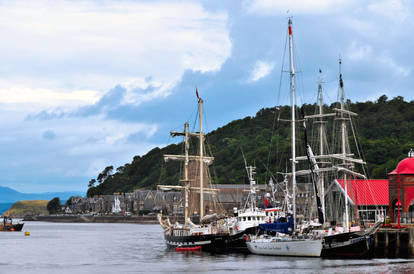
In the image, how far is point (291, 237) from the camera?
73500 millimetres

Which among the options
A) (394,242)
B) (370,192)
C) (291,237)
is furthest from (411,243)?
(370,192)

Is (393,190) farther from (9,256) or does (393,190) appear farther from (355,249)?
(9,256)

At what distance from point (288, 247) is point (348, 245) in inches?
254

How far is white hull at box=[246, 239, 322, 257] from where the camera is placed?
232 ft

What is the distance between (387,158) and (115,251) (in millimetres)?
104870

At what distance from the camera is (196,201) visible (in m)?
105

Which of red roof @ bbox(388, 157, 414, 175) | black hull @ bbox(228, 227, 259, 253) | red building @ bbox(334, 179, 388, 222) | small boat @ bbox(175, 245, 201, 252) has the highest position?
red roof @ bbox(388, 157, 414, 175)

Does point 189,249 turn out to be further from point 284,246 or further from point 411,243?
point 411,243

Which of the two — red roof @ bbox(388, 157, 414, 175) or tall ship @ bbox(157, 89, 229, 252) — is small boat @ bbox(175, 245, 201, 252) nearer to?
tall ship @ bbox(157, 89, 229, 252)

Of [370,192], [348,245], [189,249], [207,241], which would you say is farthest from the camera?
[370,192]

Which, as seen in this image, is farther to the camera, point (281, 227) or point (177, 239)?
point (177, 239)

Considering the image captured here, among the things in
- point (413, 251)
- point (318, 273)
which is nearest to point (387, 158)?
point (413, 251)

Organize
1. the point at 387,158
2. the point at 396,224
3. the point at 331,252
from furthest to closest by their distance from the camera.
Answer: the point at 387,158 → the point at 396,224 → the point at 331,252

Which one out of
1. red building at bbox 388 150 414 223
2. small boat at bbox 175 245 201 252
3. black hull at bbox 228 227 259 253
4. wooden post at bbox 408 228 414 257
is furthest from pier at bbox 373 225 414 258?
small boat at bbox 175 245 201 252
